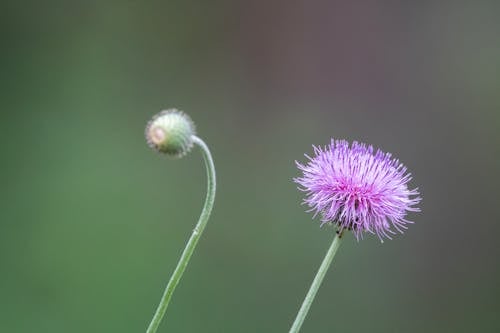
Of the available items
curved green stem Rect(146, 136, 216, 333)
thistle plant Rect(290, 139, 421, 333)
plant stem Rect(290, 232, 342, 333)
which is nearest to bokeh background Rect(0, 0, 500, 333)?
thistle plant Rect(290, 139, 421, 333)

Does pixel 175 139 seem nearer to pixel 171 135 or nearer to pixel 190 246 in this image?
pixel 171 135

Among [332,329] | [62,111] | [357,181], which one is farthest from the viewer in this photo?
[62,111]

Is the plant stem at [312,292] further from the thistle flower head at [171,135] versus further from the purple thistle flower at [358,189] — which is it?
the thistle flower head at [171,135]

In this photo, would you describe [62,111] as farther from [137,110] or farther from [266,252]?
[266,252]

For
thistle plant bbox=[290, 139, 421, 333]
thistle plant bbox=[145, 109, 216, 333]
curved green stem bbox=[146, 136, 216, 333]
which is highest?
thistle plant bbox=[290, 139, 421, 333]

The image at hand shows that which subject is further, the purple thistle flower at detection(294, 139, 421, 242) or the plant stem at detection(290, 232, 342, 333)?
the purple thistle flower at detection(294, 139, 421, 242)

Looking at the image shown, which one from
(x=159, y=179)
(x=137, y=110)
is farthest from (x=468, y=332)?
(x=137, y=110)

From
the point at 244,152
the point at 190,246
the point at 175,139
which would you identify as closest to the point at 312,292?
the point at 190,246

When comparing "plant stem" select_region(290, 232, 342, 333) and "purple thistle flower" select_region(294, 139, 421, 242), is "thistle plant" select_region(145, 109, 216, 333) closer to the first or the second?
"plant stem" select_region(290, 232, 342, 333)
